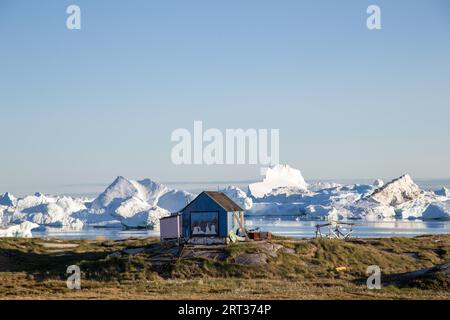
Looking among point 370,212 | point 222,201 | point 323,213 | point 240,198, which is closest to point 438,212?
point 370,212

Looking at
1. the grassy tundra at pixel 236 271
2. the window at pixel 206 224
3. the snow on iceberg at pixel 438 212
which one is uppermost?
the window at pixel 206 224

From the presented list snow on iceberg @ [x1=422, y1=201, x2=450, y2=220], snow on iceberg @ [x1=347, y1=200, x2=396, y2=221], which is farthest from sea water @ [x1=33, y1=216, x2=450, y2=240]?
snow on iceberg @ [x1=347, y1=200, x2=396, y2=221]

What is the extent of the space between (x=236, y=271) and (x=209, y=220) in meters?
7.27

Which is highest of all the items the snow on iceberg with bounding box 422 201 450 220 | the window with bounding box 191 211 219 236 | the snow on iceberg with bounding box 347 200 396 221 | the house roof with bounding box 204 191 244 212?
the house roof with bounding box 204 191 244 212

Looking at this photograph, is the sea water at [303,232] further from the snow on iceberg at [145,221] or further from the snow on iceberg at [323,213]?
the snow on iceberg at [323,213]

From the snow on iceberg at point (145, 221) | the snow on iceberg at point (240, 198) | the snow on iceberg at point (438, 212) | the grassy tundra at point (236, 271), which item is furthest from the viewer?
the snow on iceberg at point (240, 198)

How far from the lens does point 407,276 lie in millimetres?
34031

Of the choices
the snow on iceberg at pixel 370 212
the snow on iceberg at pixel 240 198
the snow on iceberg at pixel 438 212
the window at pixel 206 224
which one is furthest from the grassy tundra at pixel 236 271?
the snow on iceberg at pixel 240 198

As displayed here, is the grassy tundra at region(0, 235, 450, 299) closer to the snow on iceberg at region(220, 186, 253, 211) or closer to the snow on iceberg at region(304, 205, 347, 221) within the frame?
the snow on iceberg at region(304, 205, 347, 221)

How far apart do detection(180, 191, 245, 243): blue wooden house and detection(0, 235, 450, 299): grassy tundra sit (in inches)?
81.8

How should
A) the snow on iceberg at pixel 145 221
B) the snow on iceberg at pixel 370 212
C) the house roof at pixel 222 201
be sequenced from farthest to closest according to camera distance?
1. the snow on iceberg at pixel 370 212
2. the snow on iceberg at pixel 145 221
3. the house roof at pixel 222 201

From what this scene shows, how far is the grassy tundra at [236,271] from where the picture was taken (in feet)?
96.5

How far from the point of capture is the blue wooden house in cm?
4484

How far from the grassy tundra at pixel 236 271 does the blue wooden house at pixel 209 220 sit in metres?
2.08
